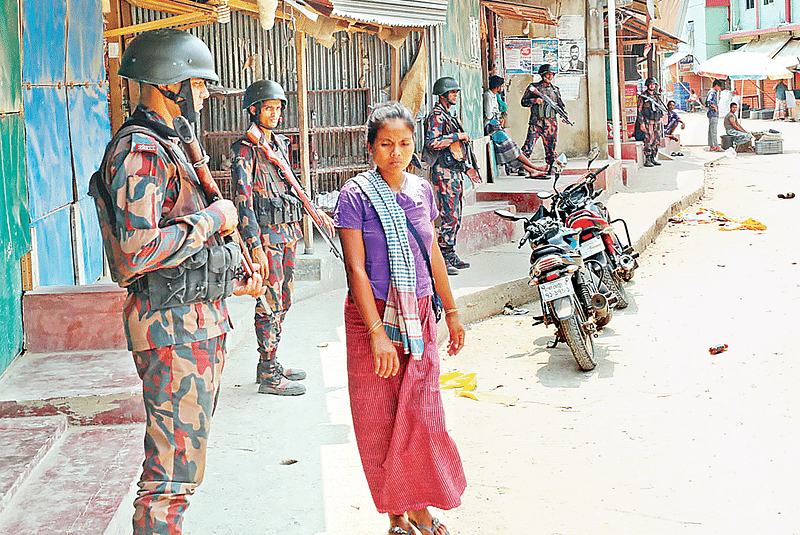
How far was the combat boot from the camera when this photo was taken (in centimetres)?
567

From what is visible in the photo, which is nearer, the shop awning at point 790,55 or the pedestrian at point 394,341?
the pedestrian at point 394,341

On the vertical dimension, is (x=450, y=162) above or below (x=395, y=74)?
below

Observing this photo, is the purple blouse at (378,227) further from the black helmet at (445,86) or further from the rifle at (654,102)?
the rifle at (654,102)

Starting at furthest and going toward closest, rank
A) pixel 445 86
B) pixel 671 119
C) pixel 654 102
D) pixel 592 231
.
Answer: pixel 671 119 → pixel 654 102 → pixel 445 86 → pixel 592 231

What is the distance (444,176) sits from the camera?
921cm

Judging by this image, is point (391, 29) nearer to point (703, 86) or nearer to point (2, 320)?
point (2, 320)

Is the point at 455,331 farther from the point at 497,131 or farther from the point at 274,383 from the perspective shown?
the point at 497,131

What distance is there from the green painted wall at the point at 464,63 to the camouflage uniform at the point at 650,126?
7.08 meters

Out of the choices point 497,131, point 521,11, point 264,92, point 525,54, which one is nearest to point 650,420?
point 264,92

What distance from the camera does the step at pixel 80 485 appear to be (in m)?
3.26

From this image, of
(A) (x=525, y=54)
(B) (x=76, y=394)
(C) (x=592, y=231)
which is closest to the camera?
(B) (x=76, y=394)

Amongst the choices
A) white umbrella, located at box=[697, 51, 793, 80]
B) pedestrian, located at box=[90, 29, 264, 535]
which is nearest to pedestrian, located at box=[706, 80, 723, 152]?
white umbrella, located at box=[697, 51, 793, 80]

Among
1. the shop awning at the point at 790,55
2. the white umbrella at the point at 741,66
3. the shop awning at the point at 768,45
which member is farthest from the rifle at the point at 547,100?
the shop awning at the point at 768,45

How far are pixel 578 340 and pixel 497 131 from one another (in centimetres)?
648
